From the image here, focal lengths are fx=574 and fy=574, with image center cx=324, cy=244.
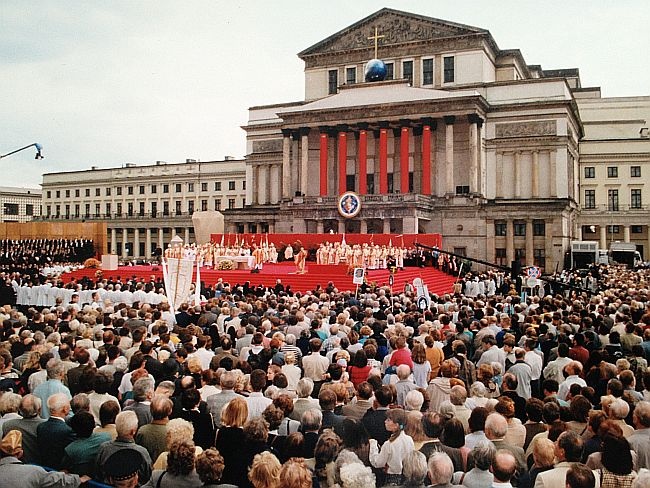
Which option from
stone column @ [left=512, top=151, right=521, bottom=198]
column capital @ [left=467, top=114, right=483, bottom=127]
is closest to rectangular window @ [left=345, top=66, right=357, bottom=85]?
column capital @ [left=467, top=114, right=483, bottom=127]

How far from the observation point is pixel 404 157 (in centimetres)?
5022

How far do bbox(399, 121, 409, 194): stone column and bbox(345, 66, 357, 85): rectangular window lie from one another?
9250mm

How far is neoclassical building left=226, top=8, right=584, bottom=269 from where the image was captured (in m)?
47.8

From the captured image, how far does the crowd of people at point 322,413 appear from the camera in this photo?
4.89 meters

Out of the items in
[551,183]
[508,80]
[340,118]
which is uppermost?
[508,80]

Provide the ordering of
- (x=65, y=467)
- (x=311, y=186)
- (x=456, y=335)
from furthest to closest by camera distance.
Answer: (x=311, y=186)
(x=456, y=335)
(x=65, y=467)

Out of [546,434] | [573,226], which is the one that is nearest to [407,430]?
[546,434]

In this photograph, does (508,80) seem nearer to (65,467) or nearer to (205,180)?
(205,180)

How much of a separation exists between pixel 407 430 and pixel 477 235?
1725 inches

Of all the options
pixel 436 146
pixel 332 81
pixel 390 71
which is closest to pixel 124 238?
pixel 332 81

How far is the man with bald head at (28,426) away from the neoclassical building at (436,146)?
40.0 metres

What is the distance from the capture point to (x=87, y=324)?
11.8 m

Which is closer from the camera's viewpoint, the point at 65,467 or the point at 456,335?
the point at 65,467

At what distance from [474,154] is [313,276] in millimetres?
24216
